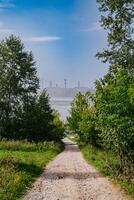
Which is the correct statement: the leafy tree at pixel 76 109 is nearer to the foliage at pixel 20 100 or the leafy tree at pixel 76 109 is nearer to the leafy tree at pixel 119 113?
the foliage at pixel 20 100

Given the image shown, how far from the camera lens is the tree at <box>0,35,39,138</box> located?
251 feet

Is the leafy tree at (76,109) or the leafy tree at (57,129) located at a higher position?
the leafy tree at (76,109)

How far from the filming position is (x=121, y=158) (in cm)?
→ 3006

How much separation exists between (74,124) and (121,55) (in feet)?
212

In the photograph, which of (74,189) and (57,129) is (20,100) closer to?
(57,129)

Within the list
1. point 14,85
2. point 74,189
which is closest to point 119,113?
point 74,189

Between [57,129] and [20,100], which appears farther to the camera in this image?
[57,129]

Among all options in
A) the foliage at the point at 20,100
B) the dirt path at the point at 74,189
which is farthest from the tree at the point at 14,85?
the dirt path at the point at 74,189

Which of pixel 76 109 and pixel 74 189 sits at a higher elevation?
pixel 76 109

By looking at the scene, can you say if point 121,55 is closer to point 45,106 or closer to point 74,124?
point 45,106

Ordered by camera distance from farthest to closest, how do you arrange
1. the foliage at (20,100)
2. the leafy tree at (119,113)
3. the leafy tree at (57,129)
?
the leafy tree at (57,129), the foliage at (20,100), the leafy tree at (119,113)

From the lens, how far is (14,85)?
78438 millimetres

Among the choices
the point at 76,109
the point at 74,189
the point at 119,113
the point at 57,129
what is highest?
the point at 76,109

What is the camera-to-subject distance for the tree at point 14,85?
251 feet
